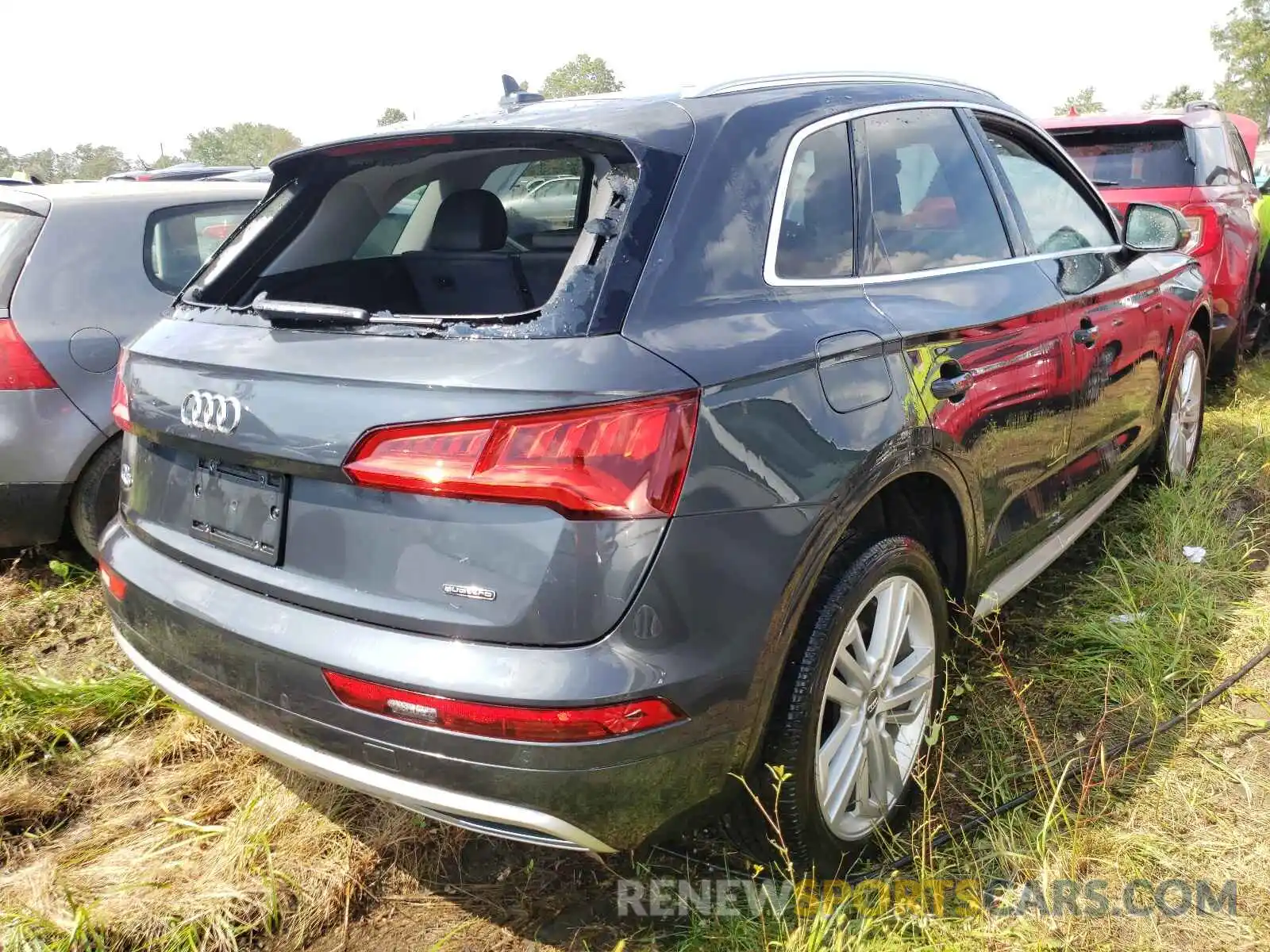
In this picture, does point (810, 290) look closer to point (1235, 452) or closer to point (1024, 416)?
point (1024, 416)

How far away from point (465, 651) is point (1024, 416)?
1.72m

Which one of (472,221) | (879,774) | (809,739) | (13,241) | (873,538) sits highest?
(472,221)

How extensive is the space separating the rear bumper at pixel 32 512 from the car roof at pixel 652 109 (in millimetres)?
1703

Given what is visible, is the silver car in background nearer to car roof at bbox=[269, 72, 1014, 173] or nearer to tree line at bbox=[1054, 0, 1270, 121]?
car roof at bbox=[269, 72, 1014, 173]

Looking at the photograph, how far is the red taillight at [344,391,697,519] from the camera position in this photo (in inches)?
59.4

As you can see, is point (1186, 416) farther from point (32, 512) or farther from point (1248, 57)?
point (1248, 57)

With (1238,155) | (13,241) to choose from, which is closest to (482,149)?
(13,241)

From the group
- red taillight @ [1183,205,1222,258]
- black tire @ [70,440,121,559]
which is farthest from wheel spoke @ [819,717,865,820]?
red taillight @ [1183,205,1222,258]

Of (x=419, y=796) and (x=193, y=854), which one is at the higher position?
(x=419, y=796)

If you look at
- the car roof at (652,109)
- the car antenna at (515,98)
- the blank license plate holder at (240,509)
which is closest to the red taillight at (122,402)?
the blank license plate holder at (240,509)

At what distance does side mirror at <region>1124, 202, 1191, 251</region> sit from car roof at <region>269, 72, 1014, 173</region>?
4.49 feet

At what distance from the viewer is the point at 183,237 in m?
3.89

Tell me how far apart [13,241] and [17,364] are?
1.72 ft

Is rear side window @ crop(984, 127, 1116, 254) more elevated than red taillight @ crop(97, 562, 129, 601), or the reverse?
rear side window @ crop(984, 127, 1116, 254)
